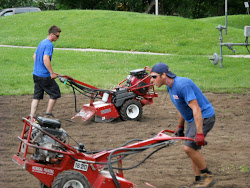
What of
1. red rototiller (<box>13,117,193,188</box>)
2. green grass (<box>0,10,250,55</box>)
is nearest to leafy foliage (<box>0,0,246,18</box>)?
green grass (<box>0,10,250,55</box>)

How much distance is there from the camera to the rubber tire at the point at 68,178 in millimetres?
4711

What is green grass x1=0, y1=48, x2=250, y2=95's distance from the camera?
13461mm

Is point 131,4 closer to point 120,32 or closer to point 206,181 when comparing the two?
point 120,32

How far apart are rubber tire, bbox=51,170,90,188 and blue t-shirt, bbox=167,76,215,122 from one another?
1.44m

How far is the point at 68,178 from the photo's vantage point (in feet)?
15.5

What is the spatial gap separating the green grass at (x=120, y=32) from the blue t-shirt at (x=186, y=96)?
46.9ft

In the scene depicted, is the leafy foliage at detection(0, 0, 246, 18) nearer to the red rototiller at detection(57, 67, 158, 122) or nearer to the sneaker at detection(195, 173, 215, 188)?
the red rototiller at detection(57, 67, 158, 122)

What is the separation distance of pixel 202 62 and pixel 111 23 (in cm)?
864

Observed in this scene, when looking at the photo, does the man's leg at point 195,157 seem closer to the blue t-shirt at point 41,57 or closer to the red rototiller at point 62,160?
the red rototiller at point 62,160

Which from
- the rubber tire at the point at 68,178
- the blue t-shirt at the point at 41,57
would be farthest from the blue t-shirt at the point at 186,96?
the blue t-shirt at the point at 41,57

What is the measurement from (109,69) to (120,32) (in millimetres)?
7061

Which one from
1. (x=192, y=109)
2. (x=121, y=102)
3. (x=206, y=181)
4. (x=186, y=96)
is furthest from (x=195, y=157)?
(x=121, y=102)

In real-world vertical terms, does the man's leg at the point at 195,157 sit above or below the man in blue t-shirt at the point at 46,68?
below

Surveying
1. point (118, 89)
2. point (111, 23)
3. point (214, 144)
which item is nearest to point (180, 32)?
point (111, 23)
